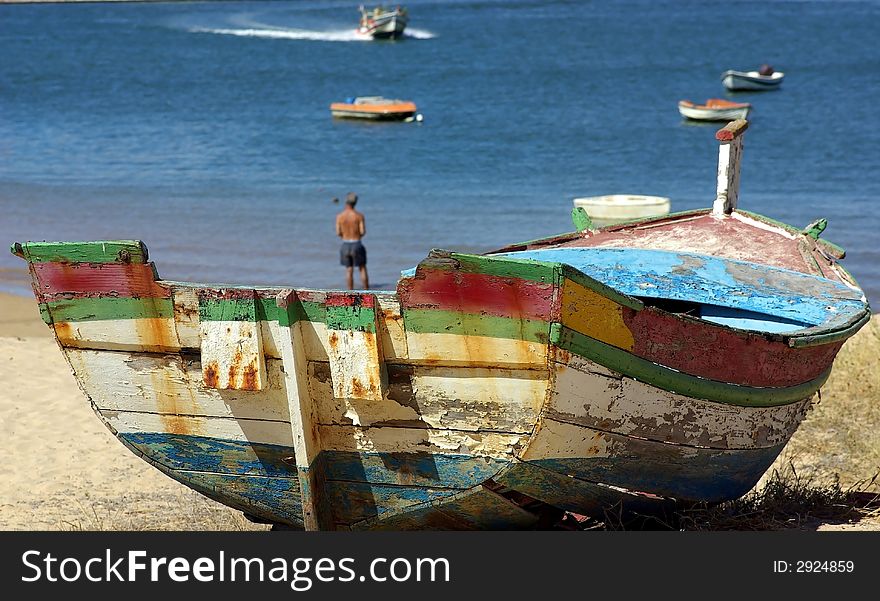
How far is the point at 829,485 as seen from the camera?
657 centimetres

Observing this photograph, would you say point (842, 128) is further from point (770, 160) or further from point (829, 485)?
point (829, 485)

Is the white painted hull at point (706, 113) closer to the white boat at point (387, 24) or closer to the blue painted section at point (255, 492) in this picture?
the blue painted section at point (255, 492)

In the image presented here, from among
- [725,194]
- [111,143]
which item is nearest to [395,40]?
[111,143]

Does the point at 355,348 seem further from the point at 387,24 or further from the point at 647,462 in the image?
the point at 387,24

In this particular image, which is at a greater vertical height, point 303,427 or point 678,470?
point 303,427

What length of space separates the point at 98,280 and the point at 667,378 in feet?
8.13

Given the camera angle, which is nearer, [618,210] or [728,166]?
[728,166]

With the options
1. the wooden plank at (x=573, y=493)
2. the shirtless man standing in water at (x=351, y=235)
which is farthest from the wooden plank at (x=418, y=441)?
the shirtless man standing in water at (x=351, y=235)

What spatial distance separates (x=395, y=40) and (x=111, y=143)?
2981 centimetres

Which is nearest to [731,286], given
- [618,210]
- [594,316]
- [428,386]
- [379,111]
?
[594,316]

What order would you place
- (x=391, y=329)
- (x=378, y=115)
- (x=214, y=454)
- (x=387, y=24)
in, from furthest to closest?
1. (x=387, y=24)
2. (x=378, y=115)
3. (x=214, y=454)
4. (x=391, y=329)

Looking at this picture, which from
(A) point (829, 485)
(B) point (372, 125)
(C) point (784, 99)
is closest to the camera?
(A) point (829, 485)

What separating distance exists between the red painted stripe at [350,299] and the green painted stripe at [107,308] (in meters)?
0.73

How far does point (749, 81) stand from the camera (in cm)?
3475
